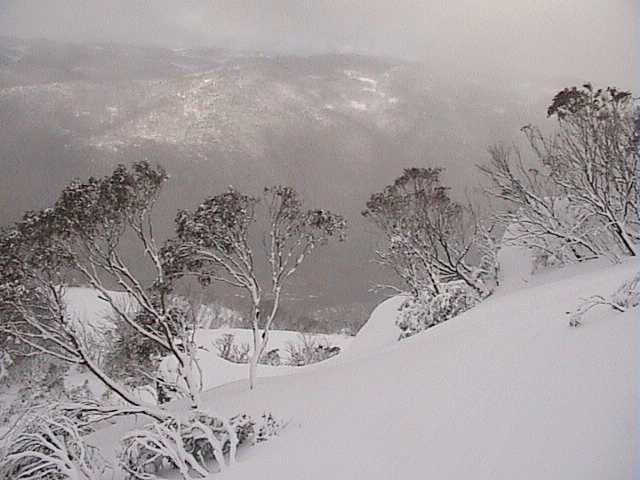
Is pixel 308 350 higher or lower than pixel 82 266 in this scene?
lower

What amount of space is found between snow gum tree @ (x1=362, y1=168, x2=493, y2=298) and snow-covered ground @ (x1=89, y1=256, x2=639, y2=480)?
19.8ft

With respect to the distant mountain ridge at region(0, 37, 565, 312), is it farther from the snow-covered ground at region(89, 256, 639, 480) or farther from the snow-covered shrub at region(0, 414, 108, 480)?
the snow-covered shrub at region(0, 414, 108, 480)

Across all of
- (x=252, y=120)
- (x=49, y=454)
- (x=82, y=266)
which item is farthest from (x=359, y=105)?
(x=49, y=454)

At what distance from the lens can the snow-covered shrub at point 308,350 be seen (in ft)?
72.4

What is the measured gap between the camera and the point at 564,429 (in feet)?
9.93

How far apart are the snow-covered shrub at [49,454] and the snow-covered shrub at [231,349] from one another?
1706 cm

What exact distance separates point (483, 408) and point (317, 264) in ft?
43.2

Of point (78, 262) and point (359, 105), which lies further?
point (359, 105)

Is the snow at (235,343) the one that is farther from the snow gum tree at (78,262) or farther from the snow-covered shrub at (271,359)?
the snow gum tree at (78,262)

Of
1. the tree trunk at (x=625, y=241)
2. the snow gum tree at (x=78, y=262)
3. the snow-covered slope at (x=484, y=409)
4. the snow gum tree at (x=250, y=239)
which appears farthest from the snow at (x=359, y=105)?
the snow-covered slope at (x=484, y=409)

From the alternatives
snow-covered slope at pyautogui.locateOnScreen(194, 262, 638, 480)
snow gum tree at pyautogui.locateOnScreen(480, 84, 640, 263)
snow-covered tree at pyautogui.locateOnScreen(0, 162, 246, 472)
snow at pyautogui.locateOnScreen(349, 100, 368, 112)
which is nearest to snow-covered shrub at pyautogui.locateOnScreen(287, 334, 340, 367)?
snow at pyautogui.locateOnScreen(349, 100, 368, 112)

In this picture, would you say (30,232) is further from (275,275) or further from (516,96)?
(516,96)

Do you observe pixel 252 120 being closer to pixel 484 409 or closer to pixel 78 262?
pixel 78 262

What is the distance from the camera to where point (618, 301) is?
4.46 meters
